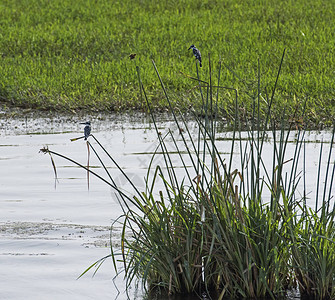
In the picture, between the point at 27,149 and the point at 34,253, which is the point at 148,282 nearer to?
the point at 34,253

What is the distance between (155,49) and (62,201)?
267 inches

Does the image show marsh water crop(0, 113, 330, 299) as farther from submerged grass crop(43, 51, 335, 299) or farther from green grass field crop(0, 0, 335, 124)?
green grass field crop(0, 0, 335, 124)

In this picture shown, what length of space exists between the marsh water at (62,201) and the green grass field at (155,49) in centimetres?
79

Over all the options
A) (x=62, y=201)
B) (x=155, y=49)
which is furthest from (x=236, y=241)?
(x=155, y=49)

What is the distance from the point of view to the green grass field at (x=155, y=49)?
928cm

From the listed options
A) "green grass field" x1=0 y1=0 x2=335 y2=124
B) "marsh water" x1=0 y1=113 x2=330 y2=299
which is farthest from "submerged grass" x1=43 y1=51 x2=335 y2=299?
"green grass field" x1=0 y1=0 x2=335 y2=124

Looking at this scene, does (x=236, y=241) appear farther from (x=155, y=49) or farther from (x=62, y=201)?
(x=155, y=49)

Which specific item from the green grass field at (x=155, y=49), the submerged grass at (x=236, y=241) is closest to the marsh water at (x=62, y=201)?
the submerged grass at (x=236, y=241)

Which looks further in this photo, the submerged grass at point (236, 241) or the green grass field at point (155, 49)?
the green grass field at point (155, 49)

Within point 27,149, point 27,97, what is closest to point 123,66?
point 27,97

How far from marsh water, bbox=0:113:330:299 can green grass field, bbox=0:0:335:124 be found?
79cm

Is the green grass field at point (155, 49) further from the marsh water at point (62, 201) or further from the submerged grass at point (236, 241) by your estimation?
the submerged grass at point (236, 241)

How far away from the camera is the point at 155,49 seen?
39.0 feet

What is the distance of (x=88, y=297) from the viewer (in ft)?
11.9
